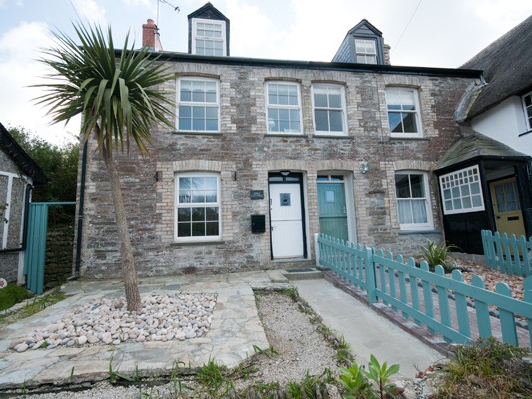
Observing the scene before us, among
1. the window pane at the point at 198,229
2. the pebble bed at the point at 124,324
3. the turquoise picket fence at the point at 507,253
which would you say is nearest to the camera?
the pebble bed at the point at 124,324

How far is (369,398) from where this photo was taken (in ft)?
5.93

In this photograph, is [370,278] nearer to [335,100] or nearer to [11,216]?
[335,100]

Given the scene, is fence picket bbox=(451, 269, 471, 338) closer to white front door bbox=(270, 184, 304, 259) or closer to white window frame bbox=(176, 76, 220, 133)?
white front door bbox=(270, 184, 304, 259)

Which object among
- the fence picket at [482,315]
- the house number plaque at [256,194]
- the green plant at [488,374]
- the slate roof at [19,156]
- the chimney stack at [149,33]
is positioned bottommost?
the green plant at [488,374]

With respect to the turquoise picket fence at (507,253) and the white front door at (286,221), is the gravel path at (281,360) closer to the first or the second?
the white front door at (286,221)

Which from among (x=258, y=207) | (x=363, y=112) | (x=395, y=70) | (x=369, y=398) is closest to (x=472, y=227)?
(x=363, y=112)

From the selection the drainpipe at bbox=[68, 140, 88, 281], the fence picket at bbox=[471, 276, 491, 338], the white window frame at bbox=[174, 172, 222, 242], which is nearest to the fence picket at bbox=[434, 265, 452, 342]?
the fence picket at bbox=[471, 276, 491, 338]

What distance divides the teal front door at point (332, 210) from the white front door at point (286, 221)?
2.18 feet

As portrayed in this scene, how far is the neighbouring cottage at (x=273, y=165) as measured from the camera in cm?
661

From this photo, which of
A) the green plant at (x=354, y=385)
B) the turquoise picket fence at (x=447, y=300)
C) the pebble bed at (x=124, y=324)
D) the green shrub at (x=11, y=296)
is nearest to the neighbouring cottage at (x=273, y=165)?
the green shrub at (x=11, y=296)

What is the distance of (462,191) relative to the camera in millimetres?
7223

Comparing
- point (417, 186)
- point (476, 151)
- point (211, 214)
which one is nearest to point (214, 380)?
point (211, 214)

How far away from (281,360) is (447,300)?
185 cm

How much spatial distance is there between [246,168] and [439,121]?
6.44m
